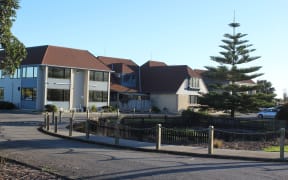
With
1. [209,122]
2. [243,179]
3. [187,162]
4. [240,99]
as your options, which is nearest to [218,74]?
[240,99]

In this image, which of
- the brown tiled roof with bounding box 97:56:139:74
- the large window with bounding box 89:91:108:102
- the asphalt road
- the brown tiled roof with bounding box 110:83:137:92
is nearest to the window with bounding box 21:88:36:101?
the large window with bounding box 89:91:108:102

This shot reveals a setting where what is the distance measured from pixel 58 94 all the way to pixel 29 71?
4439 mm

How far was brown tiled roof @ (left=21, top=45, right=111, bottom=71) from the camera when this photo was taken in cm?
5476

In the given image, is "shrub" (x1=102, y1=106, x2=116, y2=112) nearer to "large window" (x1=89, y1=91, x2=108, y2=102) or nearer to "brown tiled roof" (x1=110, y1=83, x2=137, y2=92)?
"large window" (x1=89, y1=91, x2=108, y2=102)

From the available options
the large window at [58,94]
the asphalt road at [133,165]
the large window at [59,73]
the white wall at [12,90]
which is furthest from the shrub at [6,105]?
the asphalt road at [133,165]

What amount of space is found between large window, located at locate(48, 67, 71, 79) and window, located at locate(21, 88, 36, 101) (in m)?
2.74

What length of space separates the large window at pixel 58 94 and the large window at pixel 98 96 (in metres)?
3.79

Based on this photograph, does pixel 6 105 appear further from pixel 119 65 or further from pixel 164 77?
pixel 164 77

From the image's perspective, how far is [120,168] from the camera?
12.4 metres

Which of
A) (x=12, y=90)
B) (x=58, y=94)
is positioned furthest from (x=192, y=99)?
(x=12, y=90)

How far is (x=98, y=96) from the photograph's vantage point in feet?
198

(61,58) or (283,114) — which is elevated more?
(61,58)

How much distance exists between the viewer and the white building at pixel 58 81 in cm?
5372

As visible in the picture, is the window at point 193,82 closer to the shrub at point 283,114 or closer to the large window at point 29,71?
the large window at point 29,71
